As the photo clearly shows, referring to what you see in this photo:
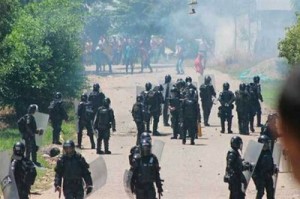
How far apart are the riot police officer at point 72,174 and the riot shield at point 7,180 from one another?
28.3 inches

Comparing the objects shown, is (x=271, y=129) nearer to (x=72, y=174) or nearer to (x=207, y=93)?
(x=72, y=174)

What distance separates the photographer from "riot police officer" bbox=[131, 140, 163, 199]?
17.4 metres

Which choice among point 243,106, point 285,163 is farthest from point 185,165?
point 243,106

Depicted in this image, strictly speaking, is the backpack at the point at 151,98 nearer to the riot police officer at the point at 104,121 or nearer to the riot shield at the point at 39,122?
the riot police officer at the point at 104,121

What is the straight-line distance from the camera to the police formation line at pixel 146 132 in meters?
17.3

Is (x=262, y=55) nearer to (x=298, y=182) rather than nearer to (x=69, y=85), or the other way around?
(x=69, y=85)

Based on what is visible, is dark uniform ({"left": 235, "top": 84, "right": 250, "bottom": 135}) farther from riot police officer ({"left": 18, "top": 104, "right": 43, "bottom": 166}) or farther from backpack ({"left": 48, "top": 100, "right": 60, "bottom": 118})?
riot police officer ({"left": 18, "top": 104, "right": 43, "bottom": 166})

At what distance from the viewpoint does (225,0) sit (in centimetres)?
6066

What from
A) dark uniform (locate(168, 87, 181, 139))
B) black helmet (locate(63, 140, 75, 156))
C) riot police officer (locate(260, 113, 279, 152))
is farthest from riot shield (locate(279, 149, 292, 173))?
dark uniform (locate(168, 87, 181, 139))

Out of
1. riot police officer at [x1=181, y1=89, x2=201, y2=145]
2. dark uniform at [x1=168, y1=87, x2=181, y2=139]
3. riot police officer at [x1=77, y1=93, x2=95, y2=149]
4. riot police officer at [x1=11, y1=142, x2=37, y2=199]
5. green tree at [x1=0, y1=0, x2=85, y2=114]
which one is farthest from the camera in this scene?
green tree at [x1=0, y1=0, x2=85, y2=114]

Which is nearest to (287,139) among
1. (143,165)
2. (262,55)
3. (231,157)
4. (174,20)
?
(231,157)

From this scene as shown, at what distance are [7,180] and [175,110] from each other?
13950mm

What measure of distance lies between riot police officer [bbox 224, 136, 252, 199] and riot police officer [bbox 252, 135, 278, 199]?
394 millimetres

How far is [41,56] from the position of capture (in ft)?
112
